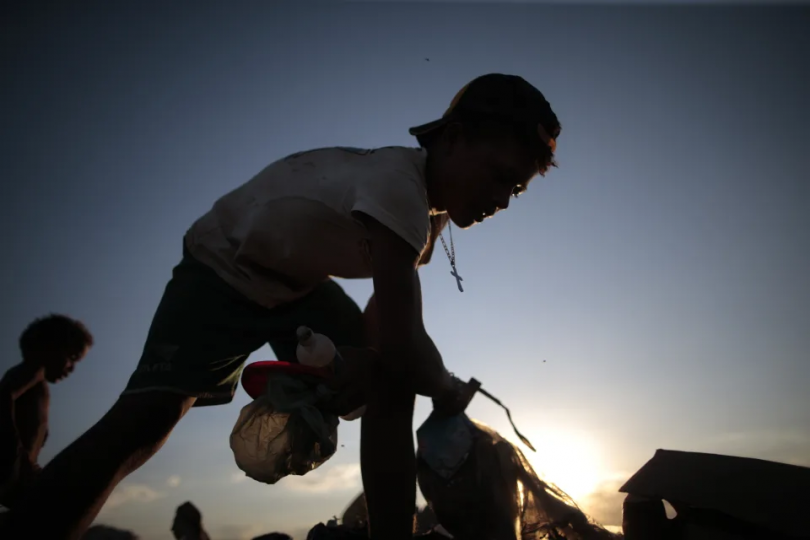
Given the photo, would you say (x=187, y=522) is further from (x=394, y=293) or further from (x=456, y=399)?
(x=394, y=293)

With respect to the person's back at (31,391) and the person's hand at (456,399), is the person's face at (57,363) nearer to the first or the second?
the person's back at (31,391)

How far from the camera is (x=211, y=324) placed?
1.89 metres

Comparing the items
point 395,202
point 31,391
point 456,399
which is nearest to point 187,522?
point 31,391

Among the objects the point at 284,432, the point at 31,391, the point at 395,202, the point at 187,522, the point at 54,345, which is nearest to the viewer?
the point at 284,432

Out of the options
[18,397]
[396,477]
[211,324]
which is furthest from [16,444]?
[396,477]

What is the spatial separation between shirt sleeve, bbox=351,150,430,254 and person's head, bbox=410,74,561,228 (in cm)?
31

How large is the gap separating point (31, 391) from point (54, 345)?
468 mm

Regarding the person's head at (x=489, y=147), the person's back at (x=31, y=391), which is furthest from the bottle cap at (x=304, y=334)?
the person's back at (x=31, y=391)

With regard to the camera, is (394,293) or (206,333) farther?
(206,333)

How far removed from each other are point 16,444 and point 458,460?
393 cm

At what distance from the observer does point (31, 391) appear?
4.78m

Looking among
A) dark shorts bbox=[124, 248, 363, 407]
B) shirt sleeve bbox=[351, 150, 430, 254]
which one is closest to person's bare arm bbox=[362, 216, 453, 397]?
shirt sleeve bbox=[351, 150, 430, 254]

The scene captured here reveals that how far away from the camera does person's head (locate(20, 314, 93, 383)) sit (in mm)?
4879

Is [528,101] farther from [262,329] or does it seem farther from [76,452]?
[76,452]
